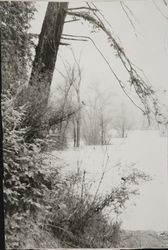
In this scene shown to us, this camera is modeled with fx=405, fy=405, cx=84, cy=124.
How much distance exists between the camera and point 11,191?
270 centimetres

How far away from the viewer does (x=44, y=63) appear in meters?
2.94

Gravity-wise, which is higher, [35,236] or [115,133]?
[115,133]

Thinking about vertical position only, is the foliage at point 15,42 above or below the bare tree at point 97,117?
above

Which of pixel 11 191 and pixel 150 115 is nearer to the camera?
pixel 11 191

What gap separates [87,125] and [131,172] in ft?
1.48

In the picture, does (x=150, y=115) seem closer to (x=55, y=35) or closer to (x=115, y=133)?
(x=115, y=133)

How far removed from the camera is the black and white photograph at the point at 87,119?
9.04 ft

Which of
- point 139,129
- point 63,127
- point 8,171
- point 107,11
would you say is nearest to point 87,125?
point 63,127

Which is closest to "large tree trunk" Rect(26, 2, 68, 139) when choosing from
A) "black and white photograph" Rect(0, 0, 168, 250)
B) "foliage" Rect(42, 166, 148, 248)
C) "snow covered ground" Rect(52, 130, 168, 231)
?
"black and white photograph" Rect(0, 0, 168, 250)

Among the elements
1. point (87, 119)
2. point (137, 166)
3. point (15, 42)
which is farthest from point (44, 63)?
point (137, 166)

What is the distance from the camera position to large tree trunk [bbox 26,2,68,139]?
9.43 ft


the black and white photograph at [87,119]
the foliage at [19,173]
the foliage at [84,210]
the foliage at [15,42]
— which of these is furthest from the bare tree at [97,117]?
the foliage at [15,42]

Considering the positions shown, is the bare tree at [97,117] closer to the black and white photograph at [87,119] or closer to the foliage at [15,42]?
the black and white photograph at [87,119]

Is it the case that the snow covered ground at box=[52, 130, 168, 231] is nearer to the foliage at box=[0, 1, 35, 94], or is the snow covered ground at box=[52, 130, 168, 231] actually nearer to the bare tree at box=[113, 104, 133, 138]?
the bare tree at box=[113, 104, 133, 138]
